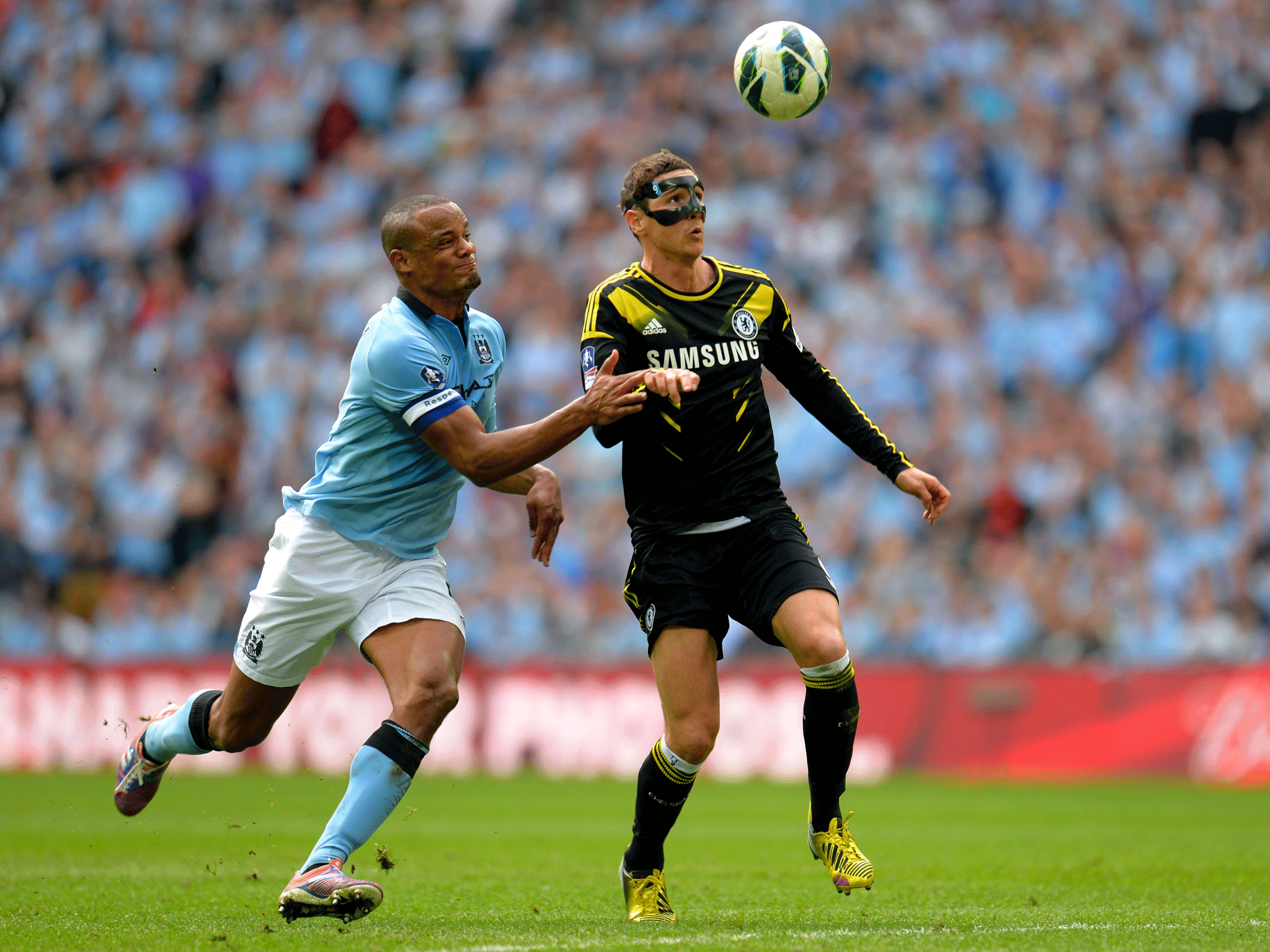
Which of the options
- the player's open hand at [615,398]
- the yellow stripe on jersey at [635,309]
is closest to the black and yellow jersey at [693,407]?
the yellow stripe on jersey at [635,309]

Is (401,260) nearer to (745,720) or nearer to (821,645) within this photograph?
(821,645)

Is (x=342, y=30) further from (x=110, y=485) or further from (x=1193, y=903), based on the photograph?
(x=1193, y=903)

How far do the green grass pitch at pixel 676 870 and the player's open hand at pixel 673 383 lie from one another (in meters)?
1.82

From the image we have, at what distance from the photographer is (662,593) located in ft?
19.9

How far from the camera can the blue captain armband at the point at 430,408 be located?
5.71 metres

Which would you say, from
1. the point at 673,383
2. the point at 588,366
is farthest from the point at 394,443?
the point at 673,383

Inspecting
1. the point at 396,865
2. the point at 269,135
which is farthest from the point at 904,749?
the point at 269,135

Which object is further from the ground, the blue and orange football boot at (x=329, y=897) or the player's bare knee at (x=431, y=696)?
the player's bare knee at (x=431, y=696)

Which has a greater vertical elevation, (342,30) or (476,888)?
(342,30)

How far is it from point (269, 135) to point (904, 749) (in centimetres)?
1167

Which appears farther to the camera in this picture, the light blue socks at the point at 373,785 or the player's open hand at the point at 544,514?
the player's open hand at the point at 544,514

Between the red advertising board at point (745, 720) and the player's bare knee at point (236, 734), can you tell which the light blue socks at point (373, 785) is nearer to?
the player's bare knee at point (236, 734)

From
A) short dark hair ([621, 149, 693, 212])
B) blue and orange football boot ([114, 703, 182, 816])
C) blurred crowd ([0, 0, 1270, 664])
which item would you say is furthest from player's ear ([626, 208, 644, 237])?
blurred crowd ([0, 0, 1270, 664])

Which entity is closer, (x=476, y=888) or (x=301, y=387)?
(x=476, y=888)
